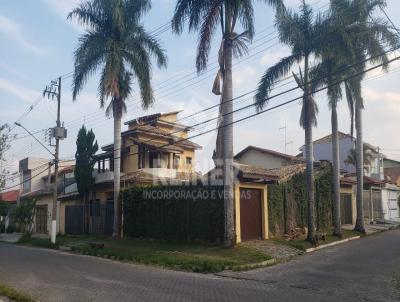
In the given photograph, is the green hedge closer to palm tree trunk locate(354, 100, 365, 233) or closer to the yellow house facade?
the yellow house facade

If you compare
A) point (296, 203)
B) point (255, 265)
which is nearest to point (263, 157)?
point (296, 203)

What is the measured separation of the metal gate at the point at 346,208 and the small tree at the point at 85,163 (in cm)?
1781

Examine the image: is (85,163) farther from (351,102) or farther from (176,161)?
(351,102)

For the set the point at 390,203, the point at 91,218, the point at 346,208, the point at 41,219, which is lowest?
the point at 41,219

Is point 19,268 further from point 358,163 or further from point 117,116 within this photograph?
point 358,163

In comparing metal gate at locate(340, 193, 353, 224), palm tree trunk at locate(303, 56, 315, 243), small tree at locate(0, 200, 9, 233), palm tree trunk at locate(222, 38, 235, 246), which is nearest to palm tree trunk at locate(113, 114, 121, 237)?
palm tree trunk at locate(222, 38, 235, 246)

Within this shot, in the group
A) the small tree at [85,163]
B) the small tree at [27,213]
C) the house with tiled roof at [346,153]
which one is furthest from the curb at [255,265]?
the house with tiled roof at [346,153]

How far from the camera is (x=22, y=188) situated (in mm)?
51281

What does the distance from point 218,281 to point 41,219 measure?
28.4m

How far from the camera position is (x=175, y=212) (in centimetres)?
2256

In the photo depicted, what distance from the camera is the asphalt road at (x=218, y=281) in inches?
436

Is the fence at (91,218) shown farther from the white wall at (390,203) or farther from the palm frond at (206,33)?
the white wall at (390,203)

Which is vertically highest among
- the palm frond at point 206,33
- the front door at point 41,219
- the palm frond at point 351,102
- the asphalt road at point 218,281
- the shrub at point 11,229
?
the palm frond at point 206,33

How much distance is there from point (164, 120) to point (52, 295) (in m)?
28.4
